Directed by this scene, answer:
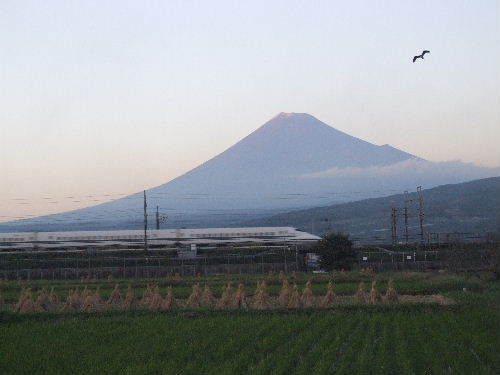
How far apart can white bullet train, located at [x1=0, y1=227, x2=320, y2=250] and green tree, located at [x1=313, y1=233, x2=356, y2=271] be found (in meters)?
13.1

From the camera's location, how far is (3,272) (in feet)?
106

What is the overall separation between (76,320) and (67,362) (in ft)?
17.5

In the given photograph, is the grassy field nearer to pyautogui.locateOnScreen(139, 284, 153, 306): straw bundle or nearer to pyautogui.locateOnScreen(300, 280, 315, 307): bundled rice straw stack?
pyautogui.locateOnScreen(300, 280, 315, 307): bundled rice straw stack

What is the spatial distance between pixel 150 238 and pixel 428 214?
6709cm

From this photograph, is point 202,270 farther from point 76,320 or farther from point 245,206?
point 245,206

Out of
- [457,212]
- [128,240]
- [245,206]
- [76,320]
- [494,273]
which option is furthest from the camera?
[245,206]

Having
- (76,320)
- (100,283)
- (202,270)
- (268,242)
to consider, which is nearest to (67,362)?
(76,320)

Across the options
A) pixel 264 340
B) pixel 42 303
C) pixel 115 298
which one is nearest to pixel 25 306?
pixel 42 303

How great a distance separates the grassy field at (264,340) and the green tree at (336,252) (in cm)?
1494

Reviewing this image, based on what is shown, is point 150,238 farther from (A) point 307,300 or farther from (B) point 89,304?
(A) point 307,300

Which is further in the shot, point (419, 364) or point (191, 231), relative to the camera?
point (191, 231)

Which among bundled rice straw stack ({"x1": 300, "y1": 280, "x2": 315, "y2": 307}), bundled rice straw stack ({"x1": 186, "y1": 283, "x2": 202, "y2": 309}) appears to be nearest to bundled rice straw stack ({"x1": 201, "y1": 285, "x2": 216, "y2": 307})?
bundled rice straw stack ({"x1": 186, "y1": 283, "x2": 202, "y2": 309})

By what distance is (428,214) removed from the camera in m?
106

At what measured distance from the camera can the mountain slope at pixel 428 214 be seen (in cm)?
9594
